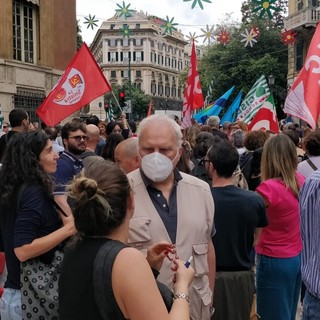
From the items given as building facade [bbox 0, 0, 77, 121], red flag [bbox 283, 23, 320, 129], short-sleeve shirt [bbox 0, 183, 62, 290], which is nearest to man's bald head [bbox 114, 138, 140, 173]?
short-sleeve shirt [bbox 0, 183, 62, 290]

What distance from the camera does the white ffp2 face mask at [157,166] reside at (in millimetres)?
2938

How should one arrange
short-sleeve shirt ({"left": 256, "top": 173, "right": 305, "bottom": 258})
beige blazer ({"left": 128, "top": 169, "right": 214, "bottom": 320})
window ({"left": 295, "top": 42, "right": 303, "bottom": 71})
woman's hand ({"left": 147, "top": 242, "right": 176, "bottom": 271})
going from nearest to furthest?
woman's hand ({"left": 147, "top": 242, "right": 176, "bottom": 271}) → beige blazer ({"left": 128, "top": 169, "right": 214, "bottom": 320}) → short-sleeve shirt ({"left": 256, "top": 173, "right": 305, "bottom": 258}) → window ({"left": 295, "top": 42, "right": 303, "bottom": 71})

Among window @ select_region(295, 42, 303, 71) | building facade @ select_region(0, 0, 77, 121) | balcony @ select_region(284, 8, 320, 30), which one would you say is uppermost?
balcony @ select_region(284, 8, 320, 30)

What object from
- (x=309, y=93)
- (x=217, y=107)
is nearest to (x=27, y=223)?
(x=309, y=93)

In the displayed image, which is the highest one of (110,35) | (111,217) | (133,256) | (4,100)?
(110,35)

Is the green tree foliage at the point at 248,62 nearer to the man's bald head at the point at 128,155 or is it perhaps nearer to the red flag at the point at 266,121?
the red flag at the point at 266,121

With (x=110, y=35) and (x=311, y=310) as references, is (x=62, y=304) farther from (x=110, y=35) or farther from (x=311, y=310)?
(x=110, y=35)

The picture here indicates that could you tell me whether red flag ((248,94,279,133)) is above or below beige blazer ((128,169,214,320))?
above

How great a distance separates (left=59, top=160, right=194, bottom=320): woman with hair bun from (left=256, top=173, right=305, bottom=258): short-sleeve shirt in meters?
1.90

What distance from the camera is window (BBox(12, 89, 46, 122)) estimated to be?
17.7m

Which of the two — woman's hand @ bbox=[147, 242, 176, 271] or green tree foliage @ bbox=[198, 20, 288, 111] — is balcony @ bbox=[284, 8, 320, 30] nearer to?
green tree foliage @ bbox=[198, 20, 288, 111]

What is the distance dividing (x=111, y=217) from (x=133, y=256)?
0.22m

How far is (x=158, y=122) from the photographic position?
313cm

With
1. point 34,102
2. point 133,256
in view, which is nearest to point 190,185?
point 133,256
